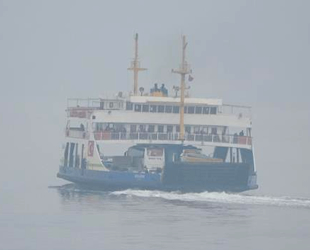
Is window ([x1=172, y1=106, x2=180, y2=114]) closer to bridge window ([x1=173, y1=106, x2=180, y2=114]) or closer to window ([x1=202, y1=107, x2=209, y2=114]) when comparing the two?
bridge window ([x1=173, y1=106, x2=180, y2=114])

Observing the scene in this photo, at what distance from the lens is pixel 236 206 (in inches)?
2707

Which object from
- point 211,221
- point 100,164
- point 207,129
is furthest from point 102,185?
point 211,221

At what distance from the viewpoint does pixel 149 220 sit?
2480 inches

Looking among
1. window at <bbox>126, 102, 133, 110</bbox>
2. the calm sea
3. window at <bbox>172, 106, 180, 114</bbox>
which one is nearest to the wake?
the calm sea

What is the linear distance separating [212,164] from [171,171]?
183 cm

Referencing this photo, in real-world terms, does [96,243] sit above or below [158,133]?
below

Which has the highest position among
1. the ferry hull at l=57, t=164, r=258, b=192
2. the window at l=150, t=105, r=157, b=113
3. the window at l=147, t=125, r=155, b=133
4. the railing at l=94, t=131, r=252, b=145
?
the window at l=150, t=105, r=157, b=113

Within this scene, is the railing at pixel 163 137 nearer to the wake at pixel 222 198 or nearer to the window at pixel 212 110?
the window at pixel 212 110

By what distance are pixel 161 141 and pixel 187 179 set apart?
Result: 108 inches

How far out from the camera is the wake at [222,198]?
7006cm

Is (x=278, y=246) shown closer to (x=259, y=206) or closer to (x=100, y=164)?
(x=259, y=206)

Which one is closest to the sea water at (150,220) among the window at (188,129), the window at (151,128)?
the window at (151,128)

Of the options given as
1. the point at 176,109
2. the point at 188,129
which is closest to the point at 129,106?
the point at 176,109

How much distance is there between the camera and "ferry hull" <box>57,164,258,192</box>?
2859 inches
